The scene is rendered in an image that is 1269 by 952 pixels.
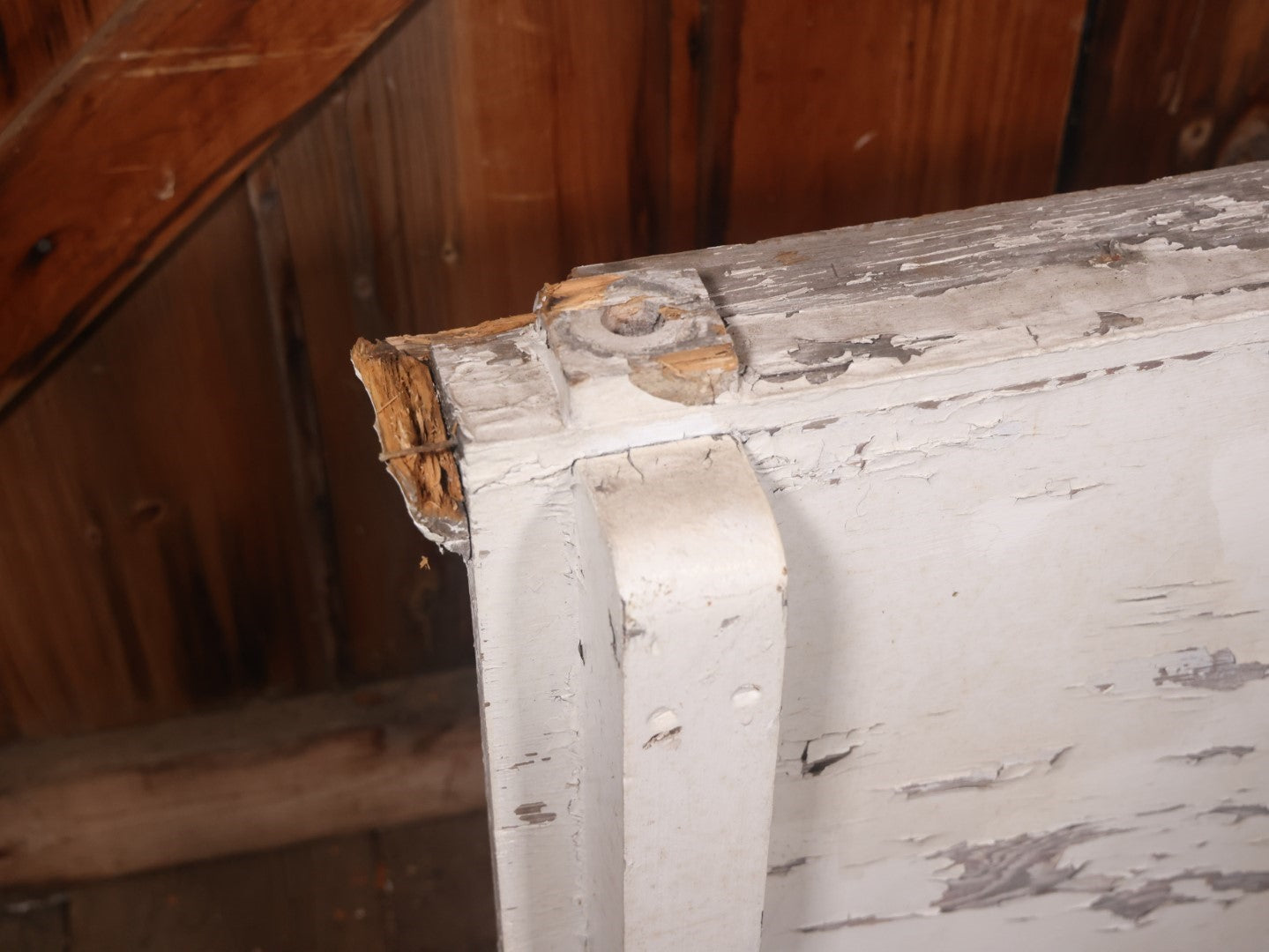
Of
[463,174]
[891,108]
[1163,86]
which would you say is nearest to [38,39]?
[463,174]

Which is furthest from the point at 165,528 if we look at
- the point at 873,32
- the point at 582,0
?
the point at 873,32

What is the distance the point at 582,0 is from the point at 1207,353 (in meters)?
0.61

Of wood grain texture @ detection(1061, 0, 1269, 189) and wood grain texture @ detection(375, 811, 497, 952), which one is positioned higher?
wood grain texture @ detection(1061, 0, 1269, 189)

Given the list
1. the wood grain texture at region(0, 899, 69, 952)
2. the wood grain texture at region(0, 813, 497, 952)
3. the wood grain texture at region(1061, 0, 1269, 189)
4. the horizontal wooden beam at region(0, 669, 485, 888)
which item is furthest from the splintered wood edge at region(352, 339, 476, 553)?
the wood grain texture at region(0, 899, 69, 952)

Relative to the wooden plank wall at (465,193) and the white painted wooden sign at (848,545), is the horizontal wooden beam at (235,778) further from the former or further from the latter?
the white painted wooden sign at (848,545)

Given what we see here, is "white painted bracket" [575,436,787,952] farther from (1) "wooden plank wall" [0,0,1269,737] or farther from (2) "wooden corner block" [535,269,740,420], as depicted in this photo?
(1) "wooden plank wall" [0,0,1269,737]

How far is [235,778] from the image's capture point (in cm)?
145

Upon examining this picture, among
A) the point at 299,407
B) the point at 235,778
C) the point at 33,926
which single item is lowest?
the point at 33,926

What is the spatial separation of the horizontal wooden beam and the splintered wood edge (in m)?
0.93

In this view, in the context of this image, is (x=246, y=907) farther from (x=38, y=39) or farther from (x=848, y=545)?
(x=848, y=545)

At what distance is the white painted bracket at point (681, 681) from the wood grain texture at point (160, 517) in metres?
0.65

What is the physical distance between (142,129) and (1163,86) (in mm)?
895

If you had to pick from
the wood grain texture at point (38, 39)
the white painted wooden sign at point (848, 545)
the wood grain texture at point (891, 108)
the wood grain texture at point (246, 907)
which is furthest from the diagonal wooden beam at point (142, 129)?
the wood grain texture at point (246, 907)

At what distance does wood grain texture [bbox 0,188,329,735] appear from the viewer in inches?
43.3
